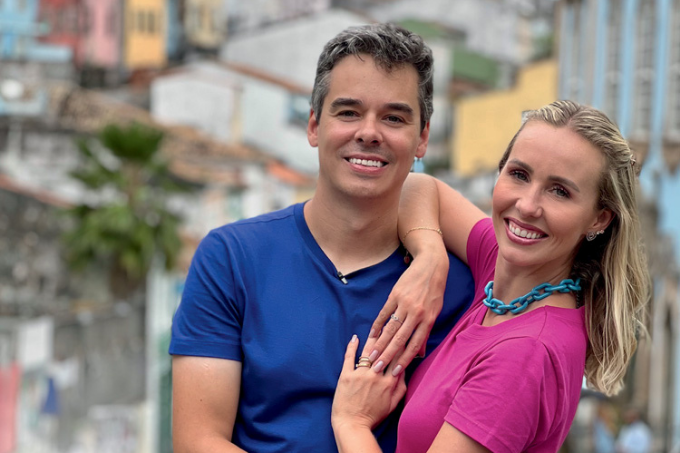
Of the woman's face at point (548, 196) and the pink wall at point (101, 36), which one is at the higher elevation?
the woman's face at point (548, 196)

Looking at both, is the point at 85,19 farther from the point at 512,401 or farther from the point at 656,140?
the point at 512,401

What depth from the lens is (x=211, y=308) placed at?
198 cm

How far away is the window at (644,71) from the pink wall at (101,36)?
24.5ft

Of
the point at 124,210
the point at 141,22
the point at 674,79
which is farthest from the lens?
the point at 141,22

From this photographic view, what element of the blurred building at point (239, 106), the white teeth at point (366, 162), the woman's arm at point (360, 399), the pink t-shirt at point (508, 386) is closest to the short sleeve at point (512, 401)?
the pink t-shirt at point (508, 386)

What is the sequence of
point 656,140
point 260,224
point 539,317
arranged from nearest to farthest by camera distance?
1. point 539,317
2. point 260,224
3. point 656,140

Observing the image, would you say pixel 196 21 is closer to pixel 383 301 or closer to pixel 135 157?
pixel 135 157

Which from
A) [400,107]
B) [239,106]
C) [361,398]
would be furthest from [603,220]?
[239,106]

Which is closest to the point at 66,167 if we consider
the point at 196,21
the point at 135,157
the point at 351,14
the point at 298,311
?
the point at 135,157

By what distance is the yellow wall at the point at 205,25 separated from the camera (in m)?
14.3

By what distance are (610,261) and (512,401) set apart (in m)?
0.39

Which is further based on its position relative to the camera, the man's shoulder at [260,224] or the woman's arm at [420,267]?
the man's shoulder at [260,224]

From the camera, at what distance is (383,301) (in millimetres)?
2088

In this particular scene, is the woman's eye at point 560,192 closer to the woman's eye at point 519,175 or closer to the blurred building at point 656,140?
the woman's eye at point 519,175
